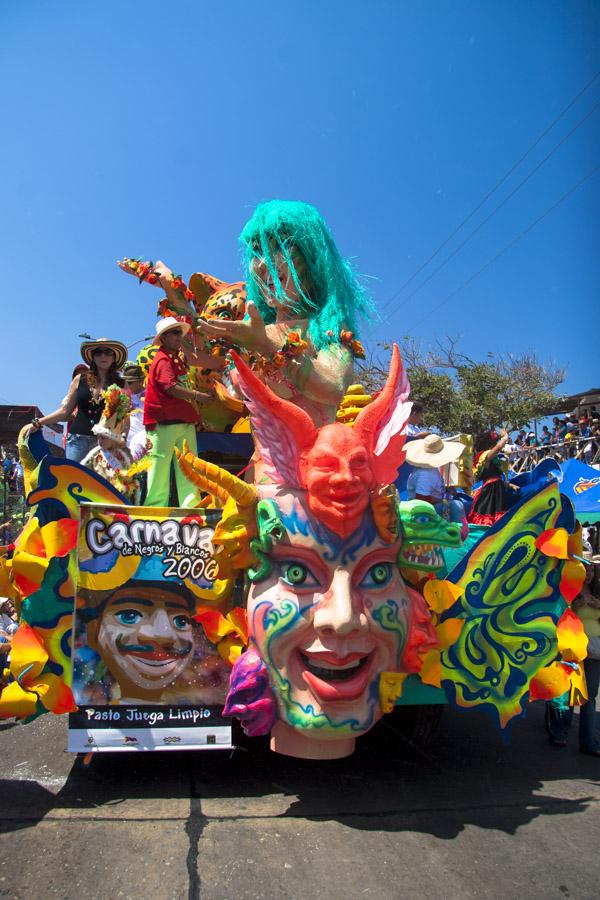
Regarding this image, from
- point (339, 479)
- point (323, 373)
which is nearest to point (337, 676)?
point (339, 479)

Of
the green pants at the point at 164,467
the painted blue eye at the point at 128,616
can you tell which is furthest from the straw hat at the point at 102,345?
the painted blue eye at the point at 128,616

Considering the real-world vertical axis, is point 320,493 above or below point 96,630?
above

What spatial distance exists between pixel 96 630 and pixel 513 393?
59.9 ft

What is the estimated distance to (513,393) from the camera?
1964 centimetres

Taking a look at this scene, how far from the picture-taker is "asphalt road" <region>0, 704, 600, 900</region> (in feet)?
8.09

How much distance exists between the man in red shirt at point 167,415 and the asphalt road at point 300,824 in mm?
1540

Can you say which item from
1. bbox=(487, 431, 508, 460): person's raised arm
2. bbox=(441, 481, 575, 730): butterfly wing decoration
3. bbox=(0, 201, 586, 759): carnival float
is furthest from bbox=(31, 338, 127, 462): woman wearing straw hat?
bbox=(487, 431, 508, 460): person's raised arm

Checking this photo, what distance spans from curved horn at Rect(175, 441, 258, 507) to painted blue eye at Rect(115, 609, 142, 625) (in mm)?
722

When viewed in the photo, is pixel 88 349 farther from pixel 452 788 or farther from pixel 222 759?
pixel 452 788

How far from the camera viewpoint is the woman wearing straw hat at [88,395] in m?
4.63

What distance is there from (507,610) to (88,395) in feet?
10.2

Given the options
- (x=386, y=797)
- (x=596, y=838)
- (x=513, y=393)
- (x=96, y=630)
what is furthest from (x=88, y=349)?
(x=513, y=393)

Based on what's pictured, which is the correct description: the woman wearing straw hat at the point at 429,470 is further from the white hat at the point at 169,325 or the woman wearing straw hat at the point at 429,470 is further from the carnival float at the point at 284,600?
the white hat at the point at 169,325

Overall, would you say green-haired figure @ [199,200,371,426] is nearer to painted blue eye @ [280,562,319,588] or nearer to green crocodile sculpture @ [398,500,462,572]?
green crocodile sculpture @ [398,500,462,572]
